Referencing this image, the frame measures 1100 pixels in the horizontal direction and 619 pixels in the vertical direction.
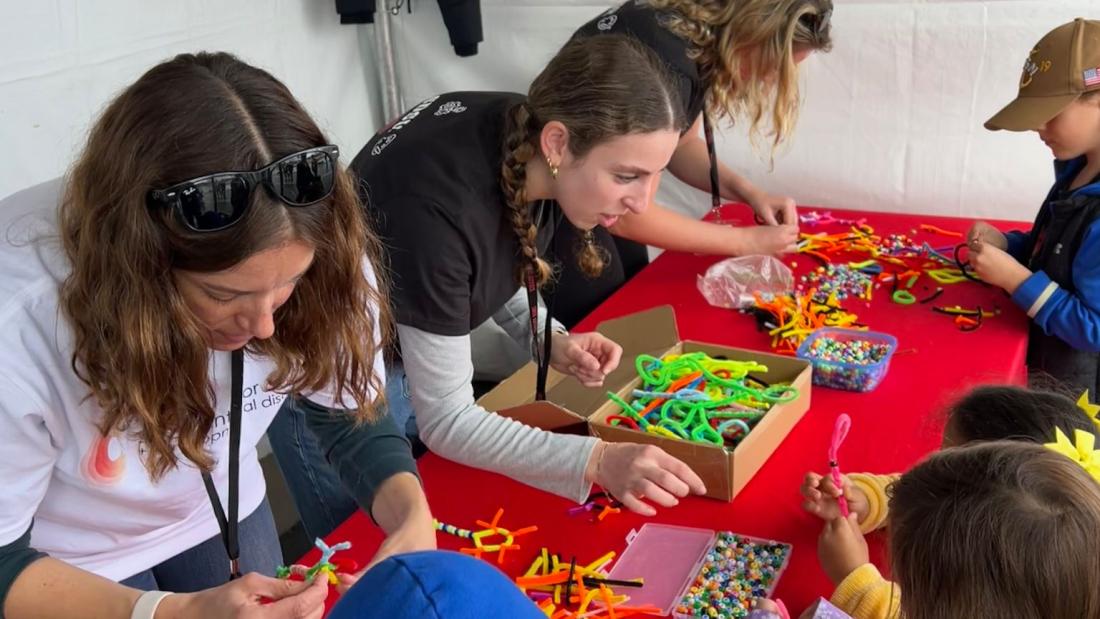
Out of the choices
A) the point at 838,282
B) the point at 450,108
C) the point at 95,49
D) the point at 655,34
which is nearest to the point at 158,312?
the point at 450,108

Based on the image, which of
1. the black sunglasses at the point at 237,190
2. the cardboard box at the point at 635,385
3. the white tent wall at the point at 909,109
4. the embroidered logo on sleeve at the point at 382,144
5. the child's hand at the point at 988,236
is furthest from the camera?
the white tent wall at the point at 909,109

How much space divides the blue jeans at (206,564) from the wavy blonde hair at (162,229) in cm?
31

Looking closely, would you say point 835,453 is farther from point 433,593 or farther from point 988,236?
point 988,236

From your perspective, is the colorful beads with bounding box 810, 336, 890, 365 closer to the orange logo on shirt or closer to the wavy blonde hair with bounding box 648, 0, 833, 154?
the wavy blonde hair with bounding box 648, 0, 833, 154

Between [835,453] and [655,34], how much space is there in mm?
1078

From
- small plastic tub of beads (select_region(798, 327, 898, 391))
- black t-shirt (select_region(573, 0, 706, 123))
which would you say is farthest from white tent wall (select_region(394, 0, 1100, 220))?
small plastic tub of beads (select_region(798, 327, 898, 391))

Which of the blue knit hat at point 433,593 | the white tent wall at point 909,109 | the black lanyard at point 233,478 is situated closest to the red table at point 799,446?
the black lanyard at point 233,478

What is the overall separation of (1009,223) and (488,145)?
1772 millimetres

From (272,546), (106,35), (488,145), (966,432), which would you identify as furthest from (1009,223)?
(106,35)

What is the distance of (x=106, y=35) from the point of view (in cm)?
278

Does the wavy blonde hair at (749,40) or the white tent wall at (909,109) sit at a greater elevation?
the wavy blonde hair at (749,40)

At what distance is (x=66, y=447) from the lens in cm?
119

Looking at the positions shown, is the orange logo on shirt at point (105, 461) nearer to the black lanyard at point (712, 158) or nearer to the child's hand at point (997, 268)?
the black lanyard at point (712, 158)

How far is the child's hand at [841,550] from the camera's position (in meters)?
1.37
